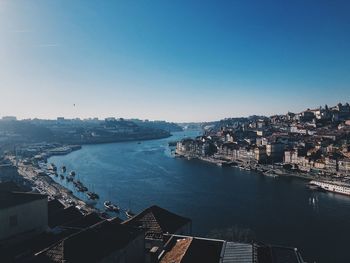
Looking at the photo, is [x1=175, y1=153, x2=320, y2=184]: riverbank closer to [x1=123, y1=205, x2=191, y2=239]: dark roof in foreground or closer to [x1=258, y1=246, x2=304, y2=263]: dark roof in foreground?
[x1=123, y1=205, x2=191, y2=239]: dark roof in foreground

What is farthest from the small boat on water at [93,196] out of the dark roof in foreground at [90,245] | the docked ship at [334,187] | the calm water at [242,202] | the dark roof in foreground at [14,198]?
the dark roof in foreground at [90,245]

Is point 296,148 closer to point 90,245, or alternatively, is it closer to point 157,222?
point 157,222

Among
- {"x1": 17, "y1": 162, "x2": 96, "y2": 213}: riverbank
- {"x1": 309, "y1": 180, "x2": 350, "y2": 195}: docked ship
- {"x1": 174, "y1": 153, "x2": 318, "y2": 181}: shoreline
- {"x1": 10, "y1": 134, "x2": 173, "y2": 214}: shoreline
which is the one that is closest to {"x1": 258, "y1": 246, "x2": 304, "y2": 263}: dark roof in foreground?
{"x1": 10, "y1": 134, "x2": 173, "y2": 214}: shoreline

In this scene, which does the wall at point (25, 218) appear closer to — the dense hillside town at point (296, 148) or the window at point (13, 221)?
the window at point (13, 221)

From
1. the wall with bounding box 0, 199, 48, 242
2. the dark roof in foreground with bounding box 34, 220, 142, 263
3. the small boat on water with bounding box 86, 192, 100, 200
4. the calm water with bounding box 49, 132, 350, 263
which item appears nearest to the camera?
the dark roof in foreground with bounding box 34, 220, 142, 263

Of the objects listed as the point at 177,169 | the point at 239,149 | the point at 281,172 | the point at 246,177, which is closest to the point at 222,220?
the point at 246,177
